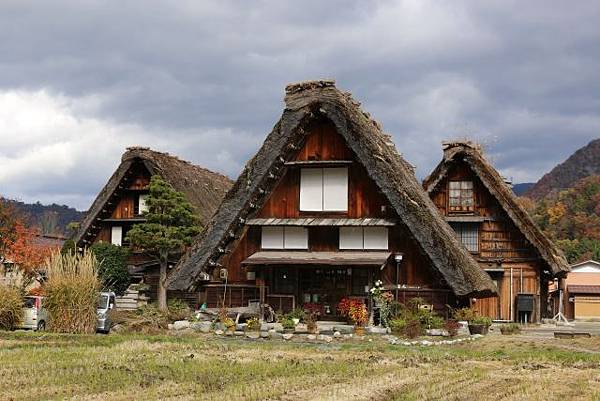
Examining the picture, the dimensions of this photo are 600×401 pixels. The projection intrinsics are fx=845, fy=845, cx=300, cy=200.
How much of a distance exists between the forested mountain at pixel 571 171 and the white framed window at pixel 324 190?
8940 cm

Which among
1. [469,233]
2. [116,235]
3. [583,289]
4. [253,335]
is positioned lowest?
[253,335]

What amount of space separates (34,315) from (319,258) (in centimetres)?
893

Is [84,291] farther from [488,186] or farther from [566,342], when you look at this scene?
[488,186]

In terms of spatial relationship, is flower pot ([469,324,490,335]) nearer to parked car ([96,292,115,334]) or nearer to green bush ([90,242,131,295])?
parked car ([96,292,115,334])

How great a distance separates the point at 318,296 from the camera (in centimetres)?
2816

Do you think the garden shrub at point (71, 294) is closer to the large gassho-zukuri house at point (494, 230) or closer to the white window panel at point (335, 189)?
the white window panel at point (335, 189)

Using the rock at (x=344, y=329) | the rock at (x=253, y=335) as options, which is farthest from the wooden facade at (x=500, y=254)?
the rock at (x=253, y=335)

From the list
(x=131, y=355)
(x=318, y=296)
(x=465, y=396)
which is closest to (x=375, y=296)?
(x=318, y=296)

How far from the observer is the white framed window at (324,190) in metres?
28.3

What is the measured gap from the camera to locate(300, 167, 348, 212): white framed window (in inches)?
1114

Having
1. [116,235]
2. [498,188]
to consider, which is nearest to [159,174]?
[116,235]

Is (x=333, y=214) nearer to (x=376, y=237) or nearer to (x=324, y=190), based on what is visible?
(x=324, y=190)

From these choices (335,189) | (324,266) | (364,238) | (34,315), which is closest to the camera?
(34,315)

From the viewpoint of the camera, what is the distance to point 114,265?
38.5 m
